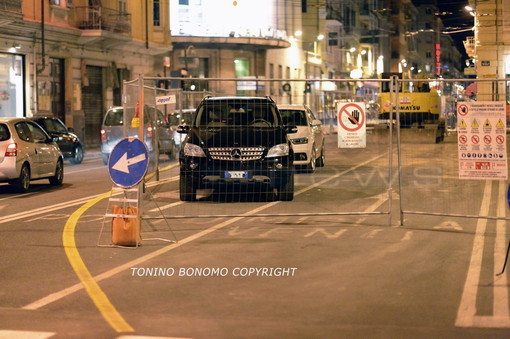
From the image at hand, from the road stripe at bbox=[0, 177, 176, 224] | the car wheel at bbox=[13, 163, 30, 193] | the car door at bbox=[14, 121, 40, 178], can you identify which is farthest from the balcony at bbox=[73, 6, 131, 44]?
the road stripe at bbox=[0, 177, 176, 224]

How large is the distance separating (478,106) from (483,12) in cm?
4103

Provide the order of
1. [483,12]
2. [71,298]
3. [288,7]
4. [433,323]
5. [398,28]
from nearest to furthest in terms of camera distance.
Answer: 1. [433,323]
2. [71,298]
3. [483,12]
4. [288,7]
5. [398,28]

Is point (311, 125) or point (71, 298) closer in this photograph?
point (71, 298)

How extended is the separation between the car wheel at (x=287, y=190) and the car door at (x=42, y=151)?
6.39 meters

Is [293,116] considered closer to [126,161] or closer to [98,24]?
[126,161]

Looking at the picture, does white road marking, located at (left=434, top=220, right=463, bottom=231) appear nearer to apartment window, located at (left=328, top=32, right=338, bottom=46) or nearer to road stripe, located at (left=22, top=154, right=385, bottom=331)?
road stripe, located at (left=22, top=154, right=385, bottom=331)

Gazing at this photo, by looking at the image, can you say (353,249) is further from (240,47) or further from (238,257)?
(240,47)

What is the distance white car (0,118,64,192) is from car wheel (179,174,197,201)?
4.69 metres

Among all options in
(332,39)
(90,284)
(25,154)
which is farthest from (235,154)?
(332,39)

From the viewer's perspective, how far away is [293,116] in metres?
24.0

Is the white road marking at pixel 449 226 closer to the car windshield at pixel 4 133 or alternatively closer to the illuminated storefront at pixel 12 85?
the car windshield at pixel 4 133

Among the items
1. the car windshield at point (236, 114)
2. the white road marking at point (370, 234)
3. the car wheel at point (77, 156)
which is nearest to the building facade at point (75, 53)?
the car wheel at point (77, 156)

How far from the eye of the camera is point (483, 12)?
5175 centimetres

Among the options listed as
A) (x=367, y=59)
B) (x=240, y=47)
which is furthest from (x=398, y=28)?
(x=240, y=47)
